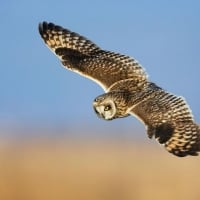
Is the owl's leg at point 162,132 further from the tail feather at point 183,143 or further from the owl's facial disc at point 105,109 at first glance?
the owl's facial disc at point 105,109

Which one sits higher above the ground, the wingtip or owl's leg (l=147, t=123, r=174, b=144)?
the wingtip

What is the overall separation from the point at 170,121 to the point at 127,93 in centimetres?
16

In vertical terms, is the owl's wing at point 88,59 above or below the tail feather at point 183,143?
above

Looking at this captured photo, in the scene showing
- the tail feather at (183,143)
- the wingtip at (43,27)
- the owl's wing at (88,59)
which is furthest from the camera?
the wingtip at (43,27)

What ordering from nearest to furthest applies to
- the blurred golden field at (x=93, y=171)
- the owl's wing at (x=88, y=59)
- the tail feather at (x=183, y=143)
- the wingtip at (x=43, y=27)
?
1. the tail feather at (x=183, y=143)
2. the owl's wing at (x=88, y=59)
3. the wingtip at (x=43, y=27)
4. the blurred golden field at (x=93, y=171)

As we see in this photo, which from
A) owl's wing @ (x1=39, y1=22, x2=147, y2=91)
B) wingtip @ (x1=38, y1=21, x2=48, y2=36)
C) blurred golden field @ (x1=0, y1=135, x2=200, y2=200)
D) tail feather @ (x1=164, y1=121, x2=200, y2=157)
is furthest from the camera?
blurred golden field @ (x1=0, y1=135, x2=200, y2=200)

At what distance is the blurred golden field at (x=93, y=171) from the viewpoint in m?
3.92

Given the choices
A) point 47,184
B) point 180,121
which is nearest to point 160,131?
point 180,121

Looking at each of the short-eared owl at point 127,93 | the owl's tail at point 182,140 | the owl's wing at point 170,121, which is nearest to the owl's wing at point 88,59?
the short-eared owl at point 127,93

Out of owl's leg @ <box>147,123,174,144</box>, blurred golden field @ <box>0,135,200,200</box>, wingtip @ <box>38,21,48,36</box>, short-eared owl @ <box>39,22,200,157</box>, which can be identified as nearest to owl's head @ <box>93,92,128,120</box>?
short-eared owl @ <box>39,22,200,157</box>

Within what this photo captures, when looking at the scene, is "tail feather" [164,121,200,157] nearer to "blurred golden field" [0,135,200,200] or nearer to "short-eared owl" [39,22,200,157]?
"short-eared owl" [39,22,200,157]

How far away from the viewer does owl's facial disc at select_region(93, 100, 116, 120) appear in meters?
2.93

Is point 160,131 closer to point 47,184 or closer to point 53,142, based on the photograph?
point 53,142

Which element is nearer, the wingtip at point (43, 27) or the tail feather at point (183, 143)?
the tail feather at point (183, 143)
